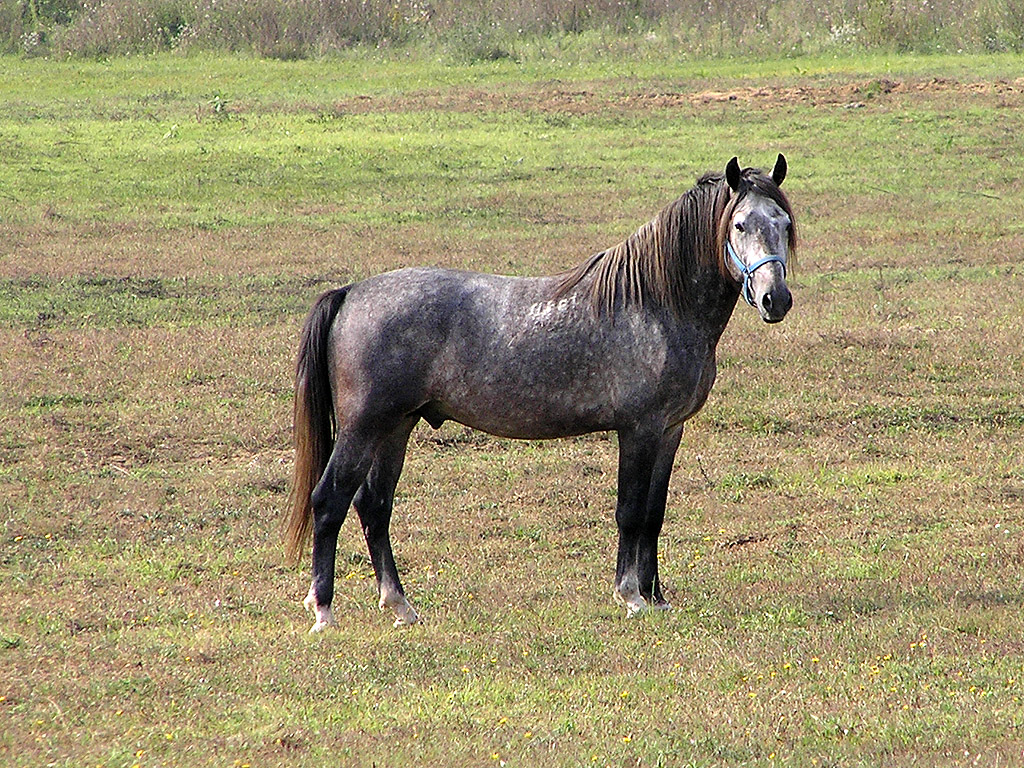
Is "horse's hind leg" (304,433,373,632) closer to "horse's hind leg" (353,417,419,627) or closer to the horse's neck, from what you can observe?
"horse's hind leg" (353,417,419,627)

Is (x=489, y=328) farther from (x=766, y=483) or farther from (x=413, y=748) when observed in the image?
(x=766, y=483)

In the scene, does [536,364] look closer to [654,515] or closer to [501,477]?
[654,515]

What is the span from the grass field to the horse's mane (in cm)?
159

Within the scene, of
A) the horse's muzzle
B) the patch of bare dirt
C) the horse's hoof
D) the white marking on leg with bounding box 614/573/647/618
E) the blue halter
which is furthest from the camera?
the patch of bare dirt

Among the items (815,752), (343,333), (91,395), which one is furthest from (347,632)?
(91,395)

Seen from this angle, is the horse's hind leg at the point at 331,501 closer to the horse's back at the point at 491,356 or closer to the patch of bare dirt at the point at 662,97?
the horse's back at the point at 491,356

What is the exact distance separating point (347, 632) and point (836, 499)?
3.77m

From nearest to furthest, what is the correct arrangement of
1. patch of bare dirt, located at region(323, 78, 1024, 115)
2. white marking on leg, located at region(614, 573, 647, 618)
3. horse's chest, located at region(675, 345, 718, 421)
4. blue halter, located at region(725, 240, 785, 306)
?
blue halter, located at region(725, 240, 785, 306) < horse's chest, located at region(675, 345, 718, 421) < white marking on leg, located at region(614, 573, 647, 618) < patch of bare dirt, located at region(323, 78, 1024, 115)

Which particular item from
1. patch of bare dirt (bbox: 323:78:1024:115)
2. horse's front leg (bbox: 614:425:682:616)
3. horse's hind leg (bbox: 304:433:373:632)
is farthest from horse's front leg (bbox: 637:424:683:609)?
patch of bare dirt (bbox: 323:78:1024:115)

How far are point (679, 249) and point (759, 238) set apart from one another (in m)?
0.49

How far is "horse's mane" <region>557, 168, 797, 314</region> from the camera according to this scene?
696 centimetres

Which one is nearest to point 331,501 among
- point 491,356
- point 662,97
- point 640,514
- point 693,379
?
point 491,356

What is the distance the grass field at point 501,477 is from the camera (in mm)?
5633

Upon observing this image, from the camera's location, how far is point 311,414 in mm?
7301
